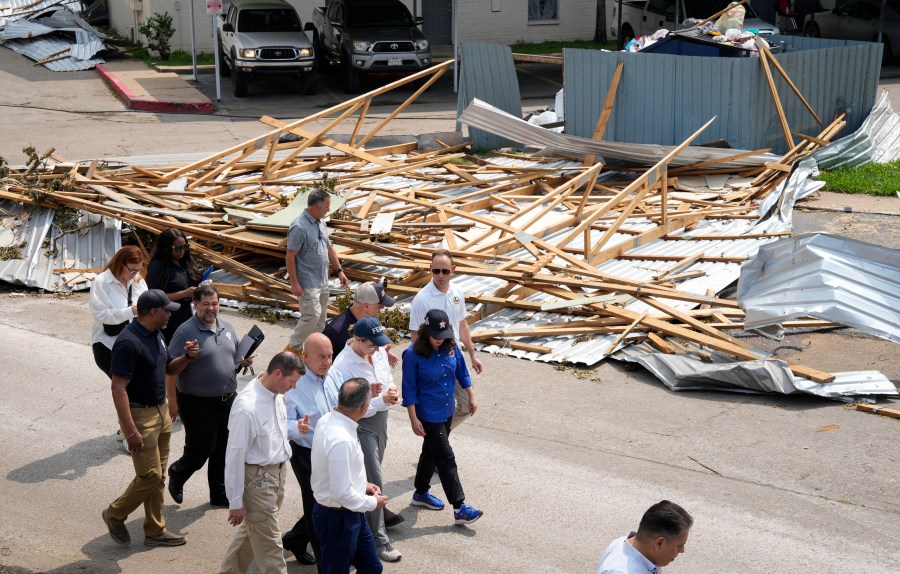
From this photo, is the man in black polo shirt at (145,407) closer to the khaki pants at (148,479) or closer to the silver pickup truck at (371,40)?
the khaki pants at (148,479)

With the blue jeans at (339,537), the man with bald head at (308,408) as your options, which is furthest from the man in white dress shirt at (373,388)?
the blue jeans at (339,537)

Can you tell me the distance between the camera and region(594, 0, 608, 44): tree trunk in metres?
33.5

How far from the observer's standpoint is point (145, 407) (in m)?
6.89

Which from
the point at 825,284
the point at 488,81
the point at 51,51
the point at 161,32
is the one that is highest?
the point at 161,32

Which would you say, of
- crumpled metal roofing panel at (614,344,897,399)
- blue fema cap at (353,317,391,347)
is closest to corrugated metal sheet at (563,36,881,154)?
crumpled metal roofing panel at (614,344,897,399)

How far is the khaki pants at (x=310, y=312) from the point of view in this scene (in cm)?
988

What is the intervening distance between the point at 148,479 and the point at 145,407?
0.47 metres

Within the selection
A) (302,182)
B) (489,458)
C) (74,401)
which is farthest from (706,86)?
(74,401)

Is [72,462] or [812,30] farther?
[812,30]

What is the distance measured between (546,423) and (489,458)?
90 centimetres

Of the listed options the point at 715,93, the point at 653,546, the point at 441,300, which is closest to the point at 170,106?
the point at 715,93

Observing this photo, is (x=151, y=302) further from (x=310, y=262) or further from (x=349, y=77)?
(x=349, y=77)

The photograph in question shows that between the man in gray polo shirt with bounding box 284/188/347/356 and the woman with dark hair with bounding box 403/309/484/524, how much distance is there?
2592 mm

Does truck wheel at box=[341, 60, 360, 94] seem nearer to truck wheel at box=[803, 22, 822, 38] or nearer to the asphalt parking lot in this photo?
truck wheel at box=[803, 22, 822, 38]
